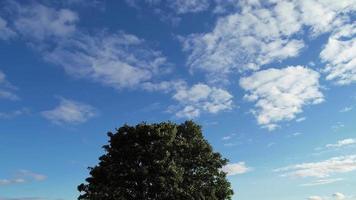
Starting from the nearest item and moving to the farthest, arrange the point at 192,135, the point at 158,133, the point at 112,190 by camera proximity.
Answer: the point at 112,190 → the point at 158,133 → the point at 192,135

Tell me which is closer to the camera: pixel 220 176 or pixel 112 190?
pixel 112 190

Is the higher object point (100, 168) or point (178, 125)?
point (178, 125)

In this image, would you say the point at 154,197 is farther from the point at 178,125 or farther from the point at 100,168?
the point at 178,125

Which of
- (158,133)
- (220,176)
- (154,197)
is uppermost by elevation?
(158,133)

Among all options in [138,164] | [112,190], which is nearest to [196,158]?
[138,164]

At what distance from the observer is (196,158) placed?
60375mm

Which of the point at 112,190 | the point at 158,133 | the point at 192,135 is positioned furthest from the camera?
the point at 192,135

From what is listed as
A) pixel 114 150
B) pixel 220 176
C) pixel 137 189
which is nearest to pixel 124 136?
pixel 114 150

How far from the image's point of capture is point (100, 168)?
56656 millimetres

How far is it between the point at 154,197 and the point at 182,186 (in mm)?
4068

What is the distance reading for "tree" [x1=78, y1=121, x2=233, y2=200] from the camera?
54.6 meters

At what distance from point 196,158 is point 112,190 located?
474 inches

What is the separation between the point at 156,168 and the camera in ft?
182

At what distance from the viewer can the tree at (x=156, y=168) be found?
179ft
